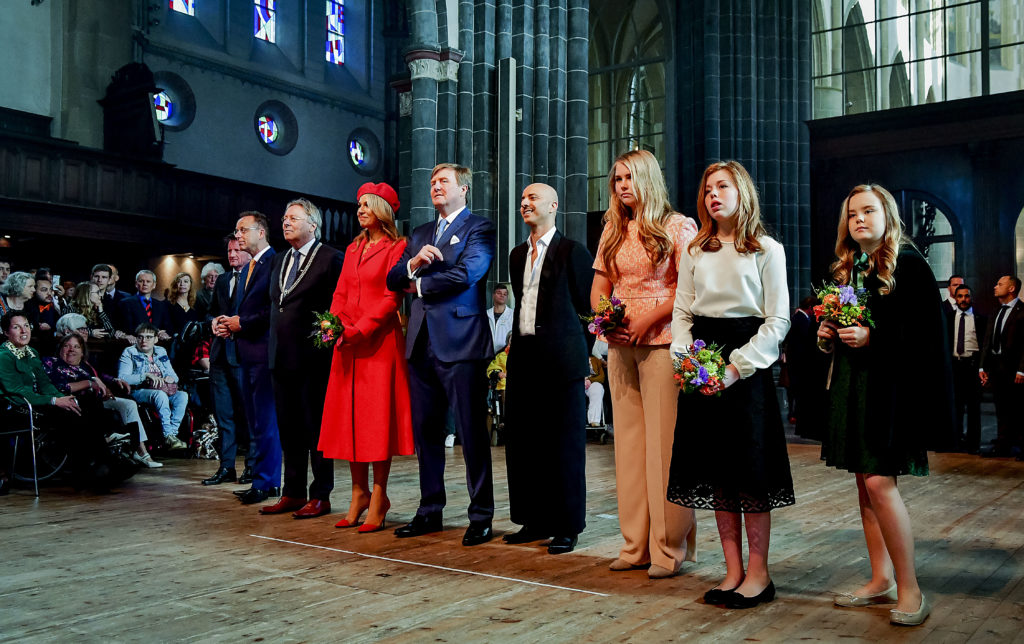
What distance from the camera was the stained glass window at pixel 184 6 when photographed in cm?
1954

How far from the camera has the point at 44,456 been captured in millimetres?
6016

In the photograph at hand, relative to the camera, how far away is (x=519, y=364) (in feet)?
13.0

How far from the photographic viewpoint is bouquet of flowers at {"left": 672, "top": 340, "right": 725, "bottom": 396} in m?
2.86

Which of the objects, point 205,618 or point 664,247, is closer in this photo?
point 205,618

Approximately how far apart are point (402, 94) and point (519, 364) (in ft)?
23.9

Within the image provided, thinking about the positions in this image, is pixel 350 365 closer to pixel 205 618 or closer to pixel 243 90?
pixel 205 618

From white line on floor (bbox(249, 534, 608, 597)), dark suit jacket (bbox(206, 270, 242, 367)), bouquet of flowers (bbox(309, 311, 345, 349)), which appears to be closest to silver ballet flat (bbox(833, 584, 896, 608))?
white line on floor (bbox(249, 534, 608, 597))

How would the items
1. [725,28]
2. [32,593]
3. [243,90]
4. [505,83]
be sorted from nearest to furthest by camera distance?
1. [32,593]
2. [505,83]
3. [725,28]
4. [243,90]

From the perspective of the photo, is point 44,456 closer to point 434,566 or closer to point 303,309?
point 303,309

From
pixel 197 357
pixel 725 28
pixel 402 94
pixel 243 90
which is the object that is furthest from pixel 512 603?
pixel 243 90

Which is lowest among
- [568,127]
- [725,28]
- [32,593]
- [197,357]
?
[32,593]

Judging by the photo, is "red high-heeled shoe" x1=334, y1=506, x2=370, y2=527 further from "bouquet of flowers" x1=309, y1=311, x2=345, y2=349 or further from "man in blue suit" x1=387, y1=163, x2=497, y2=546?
"bouquet of flowers" x1=309, y1=311, x2=345, y2=349

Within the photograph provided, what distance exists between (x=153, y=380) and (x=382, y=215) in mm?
3963

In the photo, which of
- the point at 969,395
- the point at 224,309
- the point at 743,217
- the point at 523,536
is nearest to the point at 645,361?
the point at 743,217
